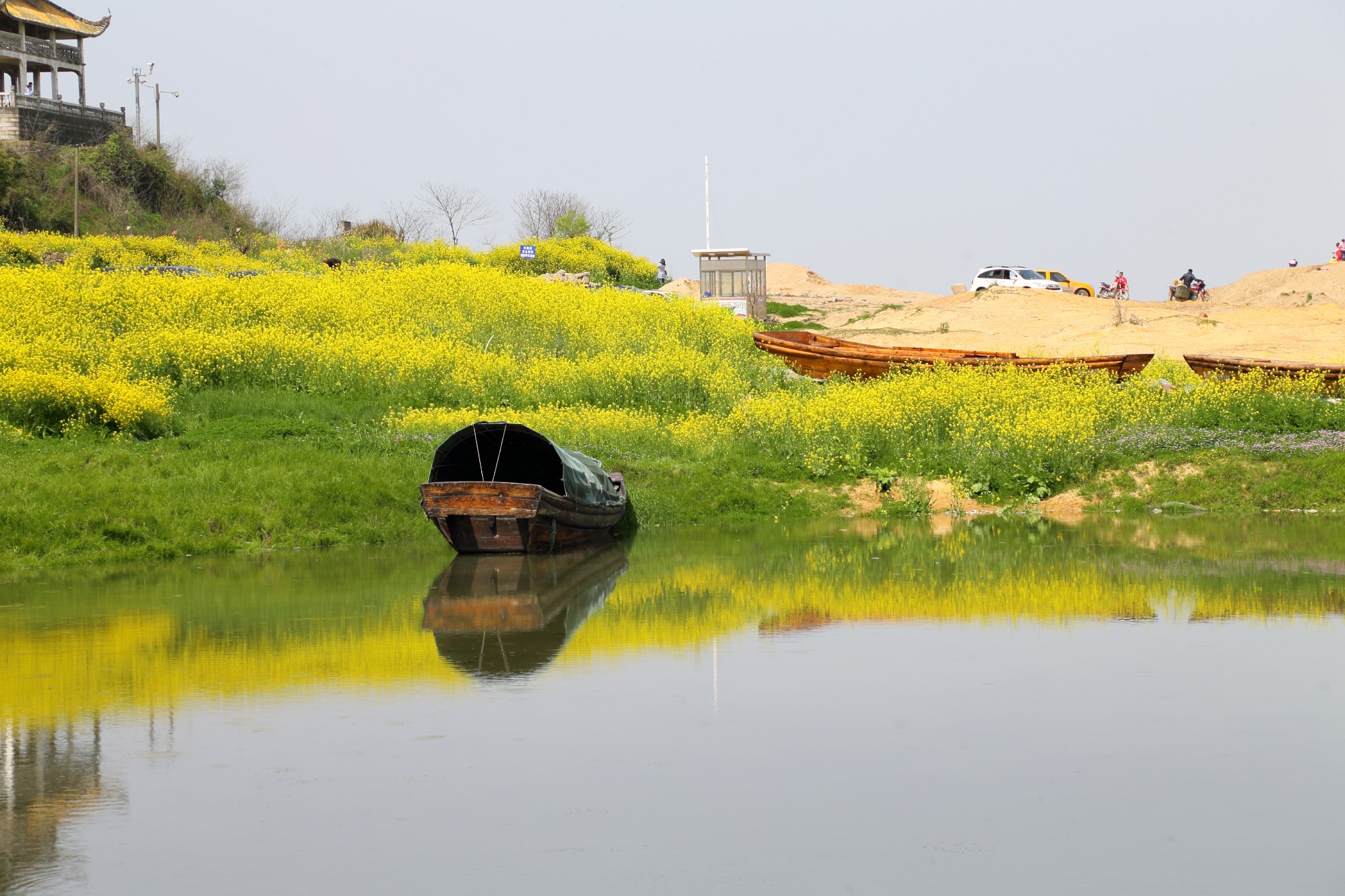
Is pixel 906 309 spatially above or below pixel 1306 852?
above

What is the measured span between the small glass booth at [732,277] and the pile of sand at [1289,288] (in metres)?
19.6

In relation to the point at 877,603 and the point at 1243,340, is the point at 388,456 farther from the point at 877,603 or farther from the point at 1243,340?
the point at 1243,340

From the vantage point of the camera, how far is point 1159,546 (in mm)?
19750

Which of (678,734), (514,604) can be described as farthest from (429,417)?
(678,734)

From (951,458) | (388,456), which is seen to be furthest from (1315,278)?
(388,456)

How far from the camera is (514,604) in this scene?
15.7 metres

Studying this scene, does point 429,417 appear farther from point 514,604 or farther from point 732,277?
point 732,277

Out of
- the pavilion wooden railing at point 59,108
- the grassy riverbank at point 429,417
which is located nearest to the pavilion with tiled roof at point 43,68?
the pavilion wooden railing at point 59,108

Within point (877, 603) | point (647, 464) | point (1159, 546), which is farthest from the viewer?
point (647, 464)

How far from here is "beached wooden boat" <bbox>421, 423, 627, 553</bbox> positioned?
19156 mm

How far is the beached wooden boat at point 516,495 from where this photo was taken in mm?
19156

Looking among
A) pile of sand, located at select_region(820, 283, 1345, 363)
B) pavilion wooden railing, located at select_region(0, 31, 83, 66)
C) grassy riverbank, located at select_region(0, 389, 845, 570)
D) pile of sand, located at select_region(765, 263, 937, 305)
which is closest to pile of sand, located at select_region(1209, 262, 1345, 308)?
pile of sand, located at select_region(820, 283, 1345, 363)

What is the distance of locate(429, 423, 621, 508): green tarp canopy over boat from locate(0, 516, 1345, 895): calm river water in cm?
290

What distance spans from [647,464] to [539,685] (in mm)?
14367
